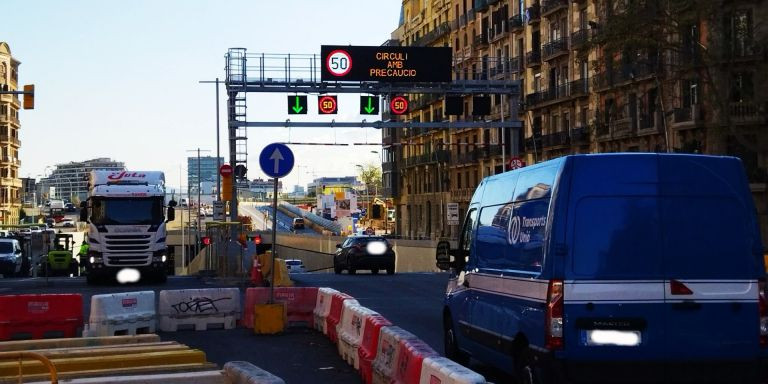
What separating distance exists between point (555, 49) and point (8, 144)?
7821cm

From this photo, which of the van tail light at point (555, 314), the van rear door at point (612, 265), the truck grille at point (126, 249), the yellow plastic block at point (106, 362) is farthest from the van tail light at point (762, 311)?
the truck grille at point (126, 249)

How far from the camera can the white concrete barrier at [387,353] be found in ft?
34.7

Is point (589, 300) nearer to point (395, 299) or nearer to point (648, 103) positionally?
point (395, 299)

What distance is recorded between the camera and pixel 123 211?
110 ft

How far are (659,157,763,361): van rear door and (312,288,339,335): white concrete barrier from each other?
30.0ft

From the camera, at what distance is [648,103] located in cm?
5662

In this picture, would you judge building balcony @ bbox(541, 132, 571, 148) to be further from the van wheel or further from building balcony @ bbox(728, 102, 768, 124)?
the van wheel

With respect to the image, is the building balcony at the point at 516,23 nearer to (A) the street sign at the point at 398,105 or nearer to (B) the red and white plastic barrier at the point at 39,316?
(A) the street sign at the point at 398,105

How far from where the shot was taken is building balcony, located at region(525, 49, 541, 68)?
71312mm

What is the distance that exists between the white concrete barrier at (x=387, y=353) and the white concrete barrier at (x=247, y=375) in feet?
5.72

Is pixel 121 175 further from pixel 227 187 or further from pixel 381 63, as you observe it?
pixel 381 63

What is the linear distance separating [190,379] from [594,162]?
3696 mm

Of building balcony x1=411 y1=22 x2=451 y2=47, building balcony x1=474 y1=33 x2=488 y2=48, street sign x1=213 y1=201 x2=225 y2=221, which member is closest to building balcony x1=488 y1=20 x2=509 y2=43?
building balcony x1=474 y1=33 x2=488 y2=48

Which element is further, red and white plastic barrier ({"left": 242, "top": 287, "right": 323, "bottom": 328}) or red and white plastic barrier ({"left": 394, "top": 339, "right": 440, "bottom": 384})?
red and white plastic barrier ({"left": 242, "top": 287, "right": 323, "bottom": 328})
